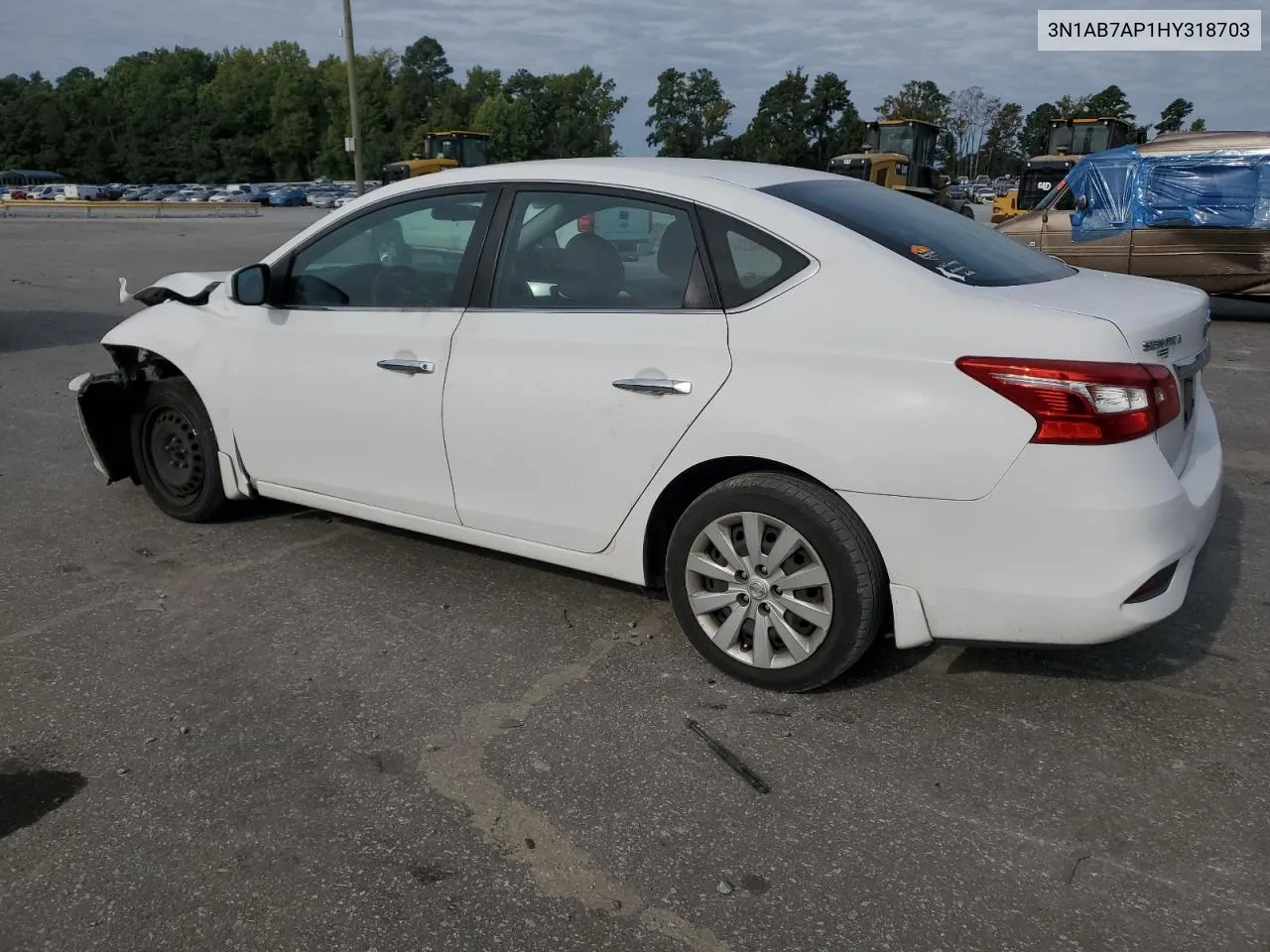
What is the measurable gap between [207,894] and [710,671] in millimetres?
1691

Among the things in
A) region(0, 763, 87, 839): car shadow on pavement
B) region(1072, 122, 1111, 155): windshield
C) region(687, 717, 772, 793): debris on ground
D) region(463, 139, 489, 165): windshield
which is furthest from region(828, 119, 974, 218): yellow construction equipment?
region(0, 763, 87, 839): car shadow on pavement

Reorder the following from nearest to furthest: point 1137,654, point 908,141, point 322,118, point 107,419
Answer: point 1137,654, point 107,419, point 908,141, point 322,118

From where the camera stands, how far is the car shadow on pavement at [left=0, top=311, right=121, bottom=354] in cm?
1024

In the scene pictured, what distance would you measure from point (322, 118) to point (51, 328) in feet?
354

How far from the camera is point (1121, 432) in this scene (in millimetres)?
2816

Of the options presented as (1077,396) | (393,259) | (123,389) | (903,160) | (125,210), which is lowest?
(123,389)

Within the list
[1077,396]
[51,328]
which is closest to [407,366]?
[1077,396]

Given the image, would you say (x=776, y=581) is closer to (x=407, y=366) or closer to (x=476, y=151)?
(x=407, y=366)

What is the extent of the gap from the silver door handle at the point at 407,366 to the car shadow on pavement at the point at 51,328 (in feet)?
25.0

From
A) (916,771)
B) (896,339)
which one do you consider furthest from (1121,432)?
(916,771)

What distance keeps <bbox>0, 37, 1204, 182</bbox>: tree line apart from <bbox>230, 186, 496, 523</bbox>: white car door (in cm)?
8995

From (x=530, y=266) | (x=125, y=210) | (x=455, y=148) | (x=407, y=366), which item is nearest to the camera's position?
(x=530, y=266)

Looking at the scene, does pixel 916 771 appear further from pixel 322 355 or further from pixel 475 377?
pixel 322 355

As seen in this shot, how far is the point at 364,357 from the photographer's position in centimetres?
402
